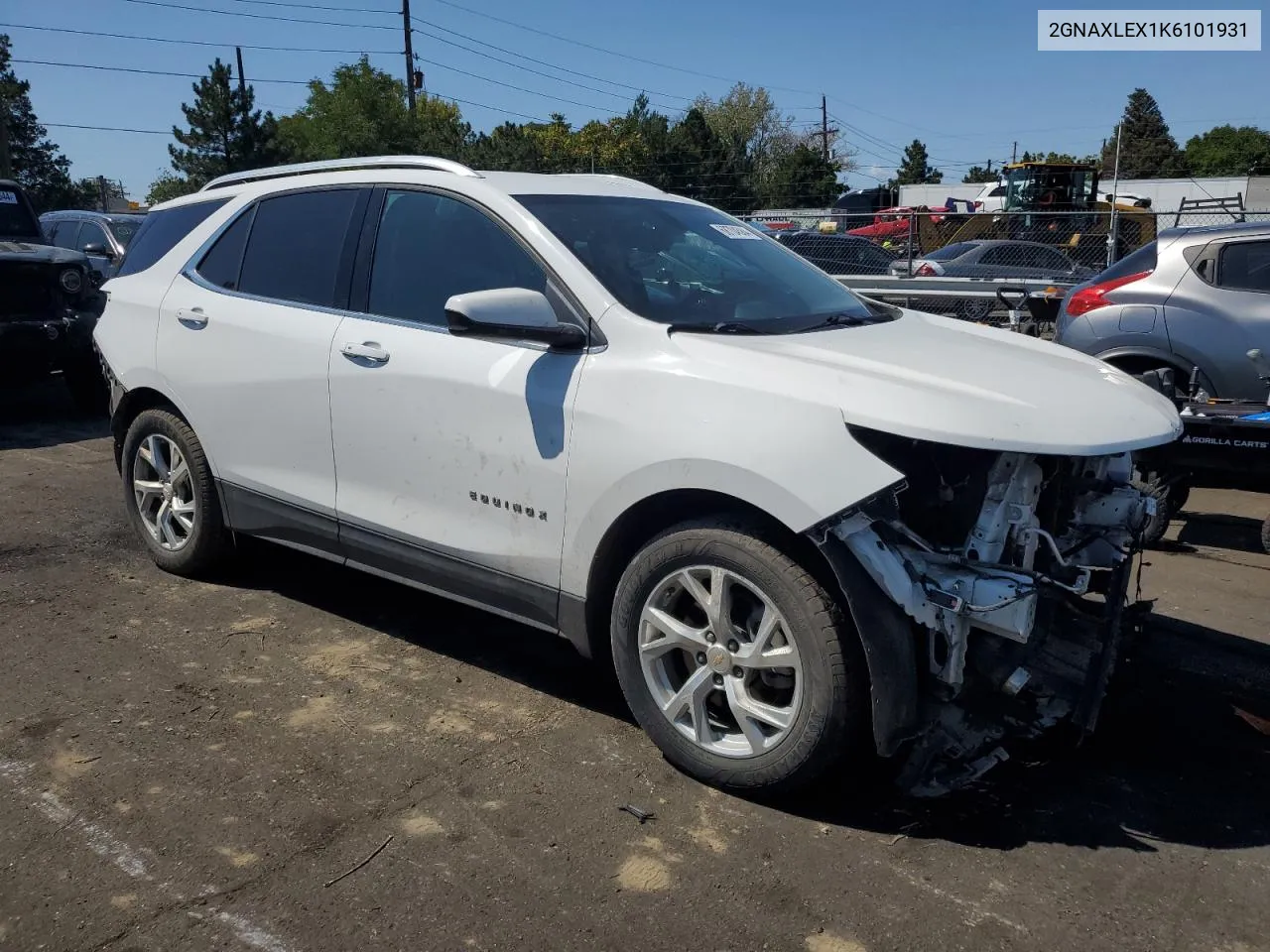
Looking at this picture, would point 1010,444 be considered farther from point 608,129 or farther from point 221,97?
point 608,129

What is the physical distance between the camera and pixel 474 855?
288 cm

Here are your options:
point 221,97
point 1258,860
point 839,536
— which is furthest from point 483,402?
point 221,97

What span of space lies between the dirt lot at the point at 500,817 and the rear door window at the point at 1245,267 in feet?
10.4

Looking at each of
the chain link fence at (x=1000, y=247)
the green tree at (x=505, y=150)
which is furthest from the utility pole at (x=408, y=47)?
the chain link fence at (x=1000, y=247)

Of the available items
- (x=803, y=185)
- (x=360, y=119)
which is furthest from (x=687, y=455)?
(x=360, y=119)

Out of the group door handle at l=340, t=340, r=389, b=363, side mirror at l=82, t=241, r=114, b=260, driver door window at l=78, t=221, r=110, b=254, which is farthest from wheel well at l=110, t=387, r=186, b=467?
driver door window at l=78, t=221, r=110, b=254

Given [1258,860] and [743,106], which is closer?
[1258,860]

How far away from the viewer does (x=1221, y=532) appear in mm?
6551

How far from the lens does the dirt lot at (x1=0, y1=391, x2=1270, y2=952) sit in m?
2.61

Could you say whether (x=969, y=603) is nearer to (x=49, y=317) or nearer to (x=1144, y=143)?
(x=49, y=317)

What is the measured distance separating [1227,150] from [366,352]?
312 ft

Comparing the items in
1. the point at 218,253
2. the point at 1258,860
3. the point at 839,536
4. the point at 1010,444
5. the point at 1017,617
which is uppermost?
the point at 218,253

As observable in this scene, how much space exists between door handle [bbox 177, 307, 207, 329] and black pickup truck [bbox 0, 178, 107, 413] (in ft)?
16.4

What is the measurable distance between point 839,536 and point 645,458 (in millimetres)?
651
